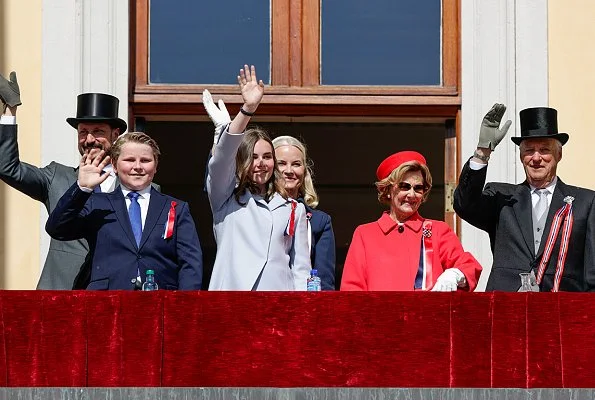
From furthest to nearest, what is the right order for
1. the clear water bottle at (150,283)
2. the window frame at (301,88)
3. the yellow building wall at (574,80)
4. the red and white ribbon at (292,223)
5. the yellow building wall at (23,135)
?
the window frame at (301,88) → the yellow building wall at (574,80) → the yellow building wall at (23,135) → the red and white ribbon at (292,223) → the clear water bottle at (150,283)

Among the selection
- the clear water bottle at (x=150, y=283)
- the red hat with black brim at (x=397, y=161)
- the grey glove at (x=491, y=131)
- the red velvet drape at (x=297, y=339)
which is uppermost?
the grey glove at (x=491, y=131)

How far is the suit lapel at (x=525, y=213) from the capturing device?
24.3ft

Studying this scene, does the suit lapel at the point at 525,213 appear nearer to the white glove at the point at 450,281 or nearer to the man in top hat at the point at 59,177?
the white glove at the point at 450,281

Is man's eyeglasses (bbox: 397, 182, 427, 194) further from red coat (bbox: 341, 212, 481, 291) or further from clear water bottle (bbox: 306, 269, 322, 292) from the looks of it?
clear water bottle (bbox: 306, 269, 322, 292)

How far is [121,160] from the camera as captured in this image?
7.25 m

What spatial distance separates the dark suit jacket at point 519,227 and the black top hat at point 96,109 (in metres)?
1.63

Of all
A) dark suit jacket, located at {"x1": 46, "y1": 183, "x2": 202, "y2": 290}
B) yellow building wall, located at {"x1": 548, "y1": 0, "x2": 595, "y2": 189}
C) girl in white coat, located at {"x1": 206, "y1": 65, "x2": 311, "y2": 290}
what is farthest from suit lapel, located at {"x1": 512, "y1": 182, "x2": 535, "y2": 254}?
dark suit jacket, located at {"x1": 46, "y1": 183, "x2": 202, "y2": 290}

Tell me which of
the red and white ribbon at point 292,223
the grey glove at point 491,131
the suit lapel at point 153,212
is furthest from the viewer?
the red and white ribbon at point 292,223

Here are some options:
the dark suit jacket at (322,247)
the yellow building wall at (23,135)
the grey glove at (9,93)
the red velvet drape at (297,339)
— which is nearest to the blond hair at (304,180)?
the dark suit jacket at (322,247)

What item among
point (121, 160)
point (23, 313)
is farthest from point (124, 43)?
point (23, 313)

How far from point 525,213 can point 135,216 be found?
1.75 meters

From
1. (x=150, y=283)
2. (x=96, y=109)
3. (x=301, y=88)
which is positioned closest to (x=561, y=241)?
(x=150, y=283)

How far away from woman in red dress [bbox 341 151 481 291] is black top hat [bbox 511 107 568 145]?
508 mm

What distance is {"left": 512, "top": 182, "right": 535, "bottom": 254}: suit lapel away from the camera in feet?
24.3
